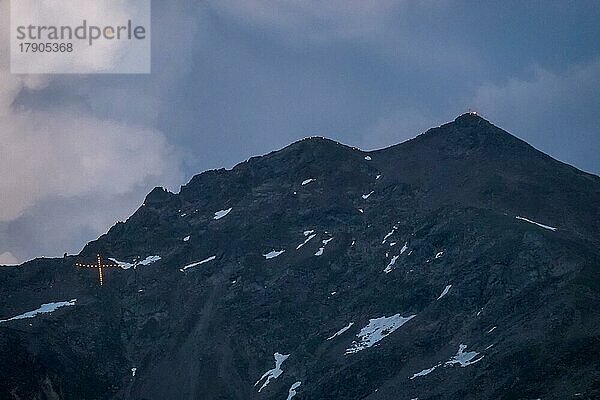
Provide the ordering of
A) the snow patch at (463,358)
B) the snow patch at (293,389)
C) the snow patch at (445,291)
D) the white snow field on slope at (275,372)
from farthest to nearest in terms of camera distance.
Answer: the white snow field on slope at (275,372) → the snow patch at (445,291) → the snow patch at (293,389) → the snow patch at (463,358)

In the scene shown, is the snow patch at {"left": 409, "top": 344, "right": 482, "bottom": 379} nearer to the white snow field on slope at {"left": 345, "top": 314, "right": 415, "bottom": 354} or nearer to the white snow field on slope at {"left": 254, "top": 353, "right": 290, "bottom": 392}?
the white snow field on slope at {"left": 345, "top": 314, "right": 415, "bottom": 354}

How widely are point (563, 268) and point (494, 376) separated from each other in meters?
36.6

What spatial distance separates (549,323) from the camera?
157375mm

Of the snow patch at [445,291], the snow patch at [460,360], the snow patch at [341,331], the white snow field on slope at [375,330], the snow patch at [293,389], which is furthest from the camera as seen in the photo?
Result: the snow patch at [341,331]

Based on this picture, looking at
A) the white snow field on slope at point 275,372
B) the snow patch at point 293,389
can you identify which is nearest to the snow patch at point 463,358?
the snow patch at point 293,389

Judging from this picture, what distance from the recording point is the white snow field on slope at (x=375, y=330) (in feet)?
606

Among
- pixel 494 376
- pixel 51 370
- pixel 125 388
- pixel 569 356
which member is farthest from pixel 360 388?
pixel 51 370

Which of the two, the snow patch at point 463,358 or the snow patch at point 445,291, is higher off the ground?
the snow patch at point 445,291

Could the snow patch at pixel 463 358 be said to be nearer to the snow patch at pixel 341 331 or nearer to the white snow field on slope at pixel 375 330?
the white snow field on slope at pixel 375 330

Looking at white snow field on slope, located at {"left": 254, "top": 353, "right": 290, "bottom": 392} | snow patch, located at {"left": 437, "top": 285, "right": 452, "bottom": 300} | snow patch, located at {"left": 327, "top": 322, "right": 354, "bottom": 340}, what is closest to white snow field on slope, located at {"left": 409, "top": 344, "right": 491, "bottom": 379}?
snow patch, located at {"left": 437, "top": 285, "right": 452, "bottom": 300}

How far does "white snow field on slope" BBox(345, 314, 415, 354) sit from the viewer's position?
184625 mm

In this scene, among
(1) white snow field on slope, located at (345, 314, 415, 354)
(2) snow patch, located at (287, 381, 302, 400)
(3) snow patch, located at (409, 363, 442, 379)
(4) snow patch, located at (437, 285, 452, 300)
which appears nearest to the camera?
(3) snow patch, located at (409, 363, 442, 379)

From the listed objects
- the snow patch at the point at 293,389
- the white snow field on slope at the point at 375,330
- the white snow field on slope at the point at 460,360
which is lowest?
the snow patch at the point at 293,389

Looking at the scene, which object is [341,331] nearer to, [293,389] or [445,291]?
[293,389]
